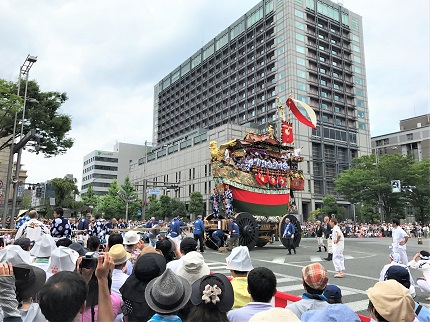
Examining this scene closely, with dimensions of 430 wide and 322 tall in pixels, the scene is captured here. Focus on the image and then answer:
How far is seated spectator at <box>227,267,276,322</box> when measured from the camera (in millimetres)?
2975

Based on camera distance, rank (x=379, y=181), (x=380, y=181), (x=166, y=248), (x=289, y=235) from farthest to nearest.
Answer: (x=380, y=181), (x=379, y=181), (x=289, y=235), (x=166, y=248)

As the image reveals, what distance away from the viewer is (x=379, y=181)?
42031mm

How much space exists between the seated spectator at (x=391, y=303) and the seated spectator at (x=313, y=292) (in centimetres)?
76

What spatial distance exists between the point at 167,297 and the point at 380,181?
45.0m

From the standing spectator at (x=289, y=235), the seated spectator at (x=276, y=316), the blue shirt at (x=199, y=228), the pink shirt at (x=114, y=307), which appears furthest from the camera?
the standing spectator at (x=289, y=235)

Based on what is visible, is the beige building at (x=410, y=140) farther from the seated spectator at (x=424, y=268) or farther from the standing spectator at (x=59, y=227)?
the standing spectator at (x=59, y=227)

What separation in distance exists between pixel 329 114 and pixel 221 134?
21174 millimetres

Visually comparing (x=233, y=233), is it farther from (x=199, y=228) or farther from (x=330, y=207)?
(x=330, y=207)

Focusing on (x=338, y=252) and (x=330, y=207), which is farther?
(x=330, y=207)

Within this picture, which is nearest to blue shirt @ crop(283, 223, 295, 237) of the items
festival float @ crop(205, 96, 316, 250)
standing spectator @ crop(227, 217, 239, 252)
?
festival float @ crop(205, 96, 316, 250)

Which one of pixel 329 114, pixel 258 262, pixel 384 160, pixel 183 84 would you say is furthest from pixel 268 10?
pixel 258 262

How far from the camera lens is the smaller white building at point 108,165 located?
97.6m

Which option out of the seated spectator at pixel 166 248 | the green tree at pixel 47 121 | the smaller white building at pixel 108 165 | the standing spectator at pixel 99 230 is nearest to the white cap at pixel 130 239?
the seated spectator at pixel 166 248

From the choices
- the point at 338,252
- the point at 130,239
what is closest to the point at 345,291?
the point at 338,252
